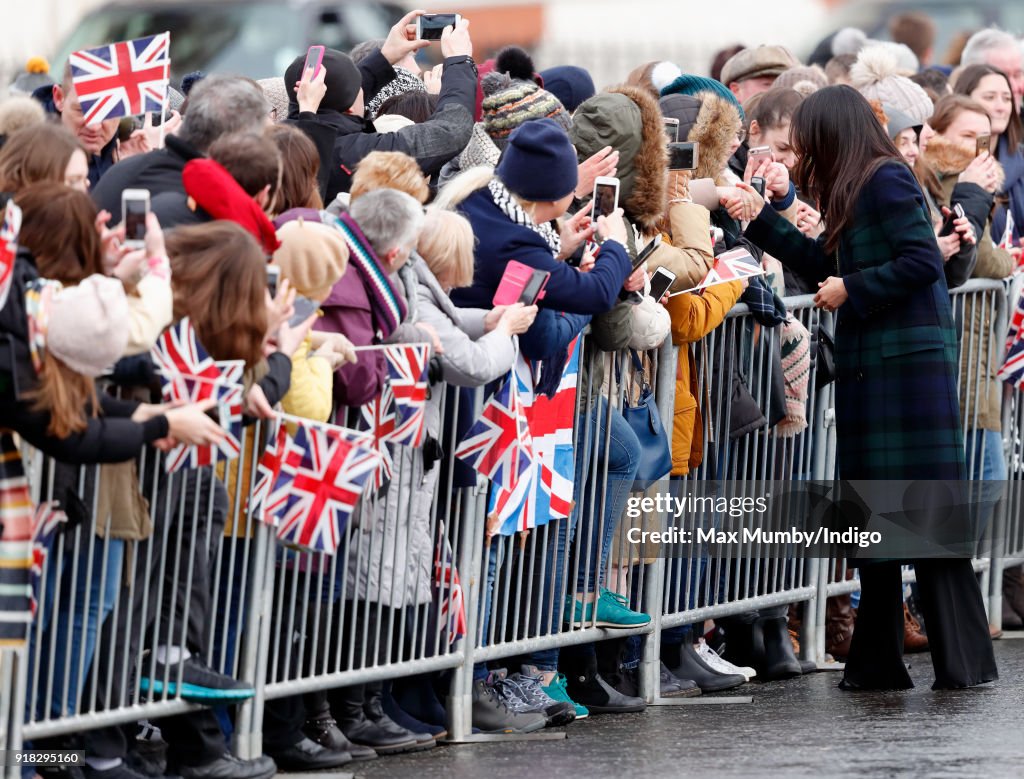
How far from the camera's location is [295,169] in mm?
7184

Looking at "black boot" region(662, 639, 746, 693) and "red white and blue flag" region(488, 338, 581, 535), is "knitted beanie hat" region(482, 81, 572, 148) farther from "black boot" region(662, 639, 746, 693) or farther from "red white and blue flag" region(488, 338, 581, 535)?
"black boot" region(662, 639, 746, 693)

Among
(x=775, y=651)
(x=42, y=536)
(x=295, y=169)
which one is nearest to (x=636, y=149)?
(x=295, y=169)

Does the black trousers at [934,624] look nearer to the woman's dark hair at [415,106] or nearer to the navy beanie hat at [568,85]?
the woman's dark hair at [415,106]

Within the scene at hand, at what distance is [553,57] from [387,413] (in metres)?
20.3

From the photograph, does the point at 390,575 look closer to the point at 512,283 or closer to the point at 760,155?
the point at 512,283

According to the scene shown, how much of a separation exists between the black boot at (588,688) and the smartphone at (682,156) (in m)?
1.87

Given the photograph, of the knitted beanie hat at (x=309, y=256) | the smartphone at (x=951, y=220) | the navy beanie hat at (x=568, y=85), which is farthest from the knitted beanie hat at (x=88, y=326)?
the smartphone at (x=951, y=220)

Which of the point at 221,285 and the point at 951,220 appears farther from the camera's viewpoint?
the point at 951,220

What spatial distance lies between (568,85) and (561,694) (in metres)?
3.16

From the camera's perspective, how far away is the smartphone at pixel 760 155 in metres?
9.08

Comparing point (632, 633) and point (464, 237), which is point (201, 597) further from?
point (632, 633)

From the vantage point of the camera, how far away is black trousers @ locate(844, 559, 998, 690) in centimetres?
866

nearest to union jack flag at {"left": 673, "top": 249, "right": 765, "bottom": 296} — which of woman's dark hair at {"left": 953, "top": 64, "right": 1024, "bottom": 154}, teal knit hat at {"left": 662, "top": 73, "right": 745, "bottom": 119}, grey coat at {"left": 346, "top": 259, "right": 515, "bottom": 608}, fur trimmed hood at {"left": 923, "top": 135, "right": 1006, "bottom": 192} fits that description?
teal knit hat at {"left": 662, "top": 73, "right": 745, "bottom": 119}

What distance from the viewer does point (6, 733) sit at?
5.90 meters
